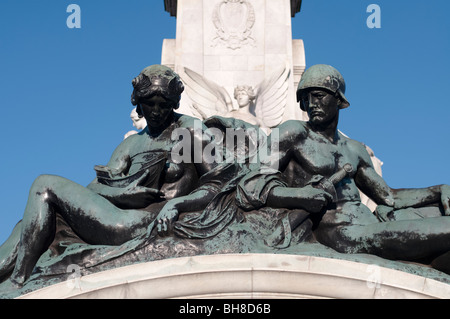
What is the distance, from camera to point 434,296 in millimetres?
6543

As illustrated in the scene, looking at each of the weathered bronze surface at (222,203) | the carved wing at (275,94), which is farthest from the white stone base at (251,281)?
the carved wing at (275,94)

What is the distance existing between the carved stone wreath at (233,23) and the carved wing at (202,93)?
797 millimetres

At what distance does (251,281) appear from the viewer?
6.67 meters

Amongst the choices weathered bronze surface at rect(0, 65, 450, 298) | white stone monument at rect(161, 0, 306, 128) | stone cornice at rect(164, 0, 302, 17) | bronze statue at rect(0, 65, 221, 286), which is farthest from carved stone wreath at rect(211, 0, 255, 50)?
bronze statue at rect(0, 65, 221, 286)

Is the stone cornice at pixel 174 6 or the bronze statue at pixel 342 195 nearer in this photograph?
the bronze statue at pixel 342 195

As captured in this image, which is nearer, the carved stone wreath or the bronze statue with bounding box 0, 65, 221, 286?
the bronze statue with bounding box 0, 65, 221, 286

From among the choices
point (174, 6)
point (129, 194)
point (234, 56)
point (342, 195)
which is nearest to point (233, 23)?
point (234, 56)

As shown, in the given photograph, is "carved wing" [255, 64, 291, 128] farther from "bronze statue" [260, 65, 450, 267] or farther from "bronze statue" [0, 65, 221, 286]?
"bronze statue" [0, 65, 221, 286]

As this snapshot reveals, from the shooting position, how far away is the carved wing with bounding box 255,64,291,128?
13477 millimetres

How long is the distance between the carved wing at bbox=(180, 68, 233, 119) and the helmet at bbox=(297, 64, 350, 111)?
17.6 feet

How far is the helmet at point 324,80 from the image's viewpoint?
7891 mm

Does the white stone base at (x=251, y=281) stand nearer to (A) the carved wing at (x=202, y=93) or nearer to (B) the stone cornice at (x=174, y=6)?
(A) the carved wing at (x=202, y=93)
